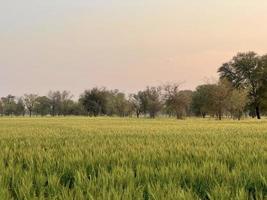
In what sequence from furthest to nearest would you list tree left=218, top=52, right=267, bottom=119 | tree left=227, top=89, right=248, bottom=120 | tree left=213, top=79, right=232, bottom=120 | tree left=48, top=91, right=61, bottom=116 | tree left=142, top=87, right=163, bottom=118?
tree left=48, top=91, right=61, bottom=116
tree left=142, top=87, right=163, bottom=118
tree left=218, top=52, right=267, bottom=119
tree left=213, top=79, right=232, bottom=120
tree left=227, top=89, right=248, bottom=120

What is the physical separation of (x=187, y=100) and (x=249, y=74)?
13291 millimetres

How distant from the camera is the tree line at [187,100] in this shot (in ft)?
229

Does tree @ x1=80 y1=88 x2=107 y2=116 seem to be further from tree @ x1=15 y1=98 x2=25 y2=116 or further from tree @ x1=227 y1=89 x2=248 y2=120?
tree @ x1=227 y1=89 x2=248 y2=120

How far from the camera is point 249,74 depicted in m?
80.7

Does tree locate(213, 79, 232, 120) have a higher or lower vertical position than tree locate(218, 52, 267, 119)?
lower

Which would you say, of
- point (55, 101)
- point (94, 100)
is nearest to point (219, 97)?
point (94, 100)

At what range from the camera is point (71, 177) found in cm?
524

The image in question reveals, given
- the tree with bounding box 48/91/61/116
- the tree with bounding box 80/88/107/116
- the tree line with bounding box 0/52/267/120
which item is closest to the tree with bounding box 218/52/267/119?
the tree line with bounding box 0/52/267/120

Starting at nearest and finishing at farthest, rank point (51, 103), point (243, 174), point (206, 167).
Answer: point (243, 174) → point (206, 167) → point (51, 103)

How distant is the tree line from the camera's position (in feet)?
229

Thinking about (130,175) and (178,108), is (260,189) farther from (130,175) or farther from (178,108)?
(178,108)

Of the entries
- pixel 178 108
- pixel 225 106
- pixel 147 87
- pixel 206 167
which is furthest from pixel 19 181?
pixel 147 87

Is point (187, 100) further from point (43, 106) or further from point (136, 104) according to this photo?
point (43, 106)

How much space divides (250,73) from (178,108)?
1551cm
